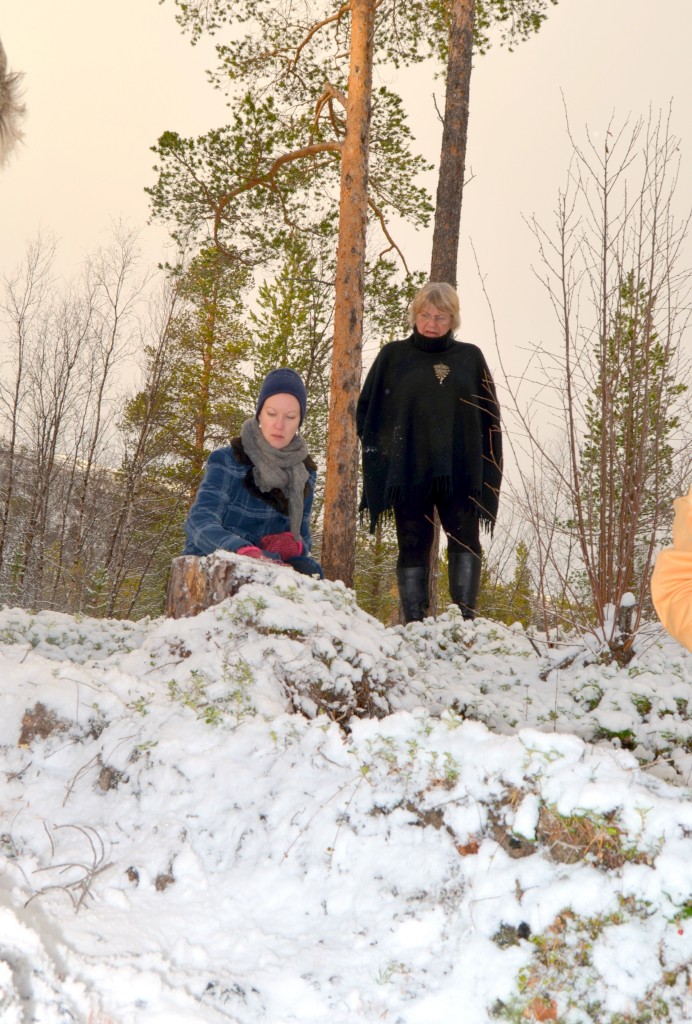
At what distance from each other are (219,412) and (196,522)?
13419mm

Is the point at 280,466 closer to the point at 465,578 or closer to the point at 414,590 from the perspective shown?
the point at 414,590

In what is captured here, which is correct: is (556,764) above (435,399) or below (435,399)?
below

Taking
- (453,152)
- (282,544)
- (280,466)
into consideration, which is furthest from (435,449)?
(453,152)

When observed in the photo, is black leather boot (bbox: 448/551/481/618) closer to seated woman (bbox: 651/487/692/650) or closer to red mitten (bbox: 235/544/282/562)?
red mitten (bbox: 235/544/282/562)

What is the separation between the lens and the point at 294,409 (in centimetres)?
451

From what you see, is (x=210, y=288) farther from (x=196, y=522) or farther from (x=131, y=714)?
(x=131, y=714)

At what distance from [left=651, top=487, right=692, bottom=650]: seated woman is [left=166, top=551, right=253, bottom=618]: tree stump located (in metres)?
2.50

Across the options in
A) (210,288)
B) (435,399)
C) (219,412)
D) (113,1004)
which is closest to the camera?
(113,1004)

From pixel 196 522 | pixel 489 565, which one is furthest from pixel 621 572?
pixel 196 522

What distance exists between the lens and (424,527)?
16.8ft

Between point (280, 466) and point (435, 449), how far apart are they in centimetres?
104

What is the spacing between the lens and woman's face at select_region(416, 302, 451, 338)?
5.00 m

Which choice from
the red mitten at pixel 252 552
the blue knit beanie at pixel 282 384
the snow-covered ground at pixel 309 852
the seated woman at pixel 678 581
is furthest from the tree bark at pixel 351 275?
the seated woman at pixel 678 581

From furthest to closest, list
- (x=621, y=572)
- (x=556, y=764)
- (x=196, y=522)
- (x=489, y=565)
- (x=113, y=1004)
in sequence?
1. (x=489, y=565)
2. (x=196, y=522)
3. (x=621, y=572)
4. (x=556, y=764)
5. (x=113, y=1004)
